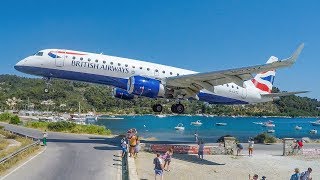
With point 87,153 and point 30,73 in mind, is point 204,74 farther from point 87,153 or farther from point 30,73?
point 30,73

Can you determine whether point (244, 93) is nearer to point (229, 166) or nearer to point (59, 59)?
point (229, 166)

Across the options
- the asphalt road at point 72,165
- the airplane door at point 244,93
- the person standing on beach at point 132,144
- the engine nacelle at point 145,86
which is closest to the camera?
the asphalt road at point 72,165

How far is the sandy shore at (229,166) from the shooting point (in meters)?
23.4

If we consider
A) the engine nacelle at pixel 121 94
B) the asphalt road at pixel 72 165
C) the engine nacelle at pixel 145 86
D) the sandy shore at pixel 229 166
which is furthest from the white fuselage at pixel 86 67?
the sandy shore at pixel 229 166

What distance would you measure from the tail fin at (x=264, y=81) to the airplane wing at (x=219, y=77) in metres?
8.41

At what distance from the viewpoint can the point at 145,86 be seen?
103 ft

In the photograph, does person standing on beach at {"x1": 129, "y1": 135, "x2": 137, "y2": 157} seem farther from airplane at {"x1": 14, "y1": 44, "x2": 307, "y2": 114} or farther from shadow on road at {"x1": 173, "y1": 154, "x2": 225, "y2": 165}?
airplane at {"x1": 14, "y1": 44, "x2": 307, "y2": 114}

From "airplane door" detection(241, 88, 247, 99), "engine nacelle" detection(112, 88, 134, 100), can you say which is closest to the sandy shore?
"airplane door" detection(241, 88, 247, 99)

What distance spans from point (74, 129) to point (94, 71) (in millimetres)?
18718

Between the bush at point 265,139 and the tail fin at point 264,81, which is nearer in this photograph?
the tail fin at point 264,81

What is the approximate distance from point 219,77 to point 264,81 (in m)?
11.2

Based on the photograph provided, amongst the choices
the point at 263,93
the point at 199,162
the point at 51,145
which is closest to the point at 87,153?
the point at 51,145

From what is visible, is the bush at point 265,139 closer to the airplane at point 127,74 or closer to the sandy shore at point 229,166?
the sandy shore at point 229,166

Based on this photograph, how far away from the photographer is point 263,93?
40.0m
